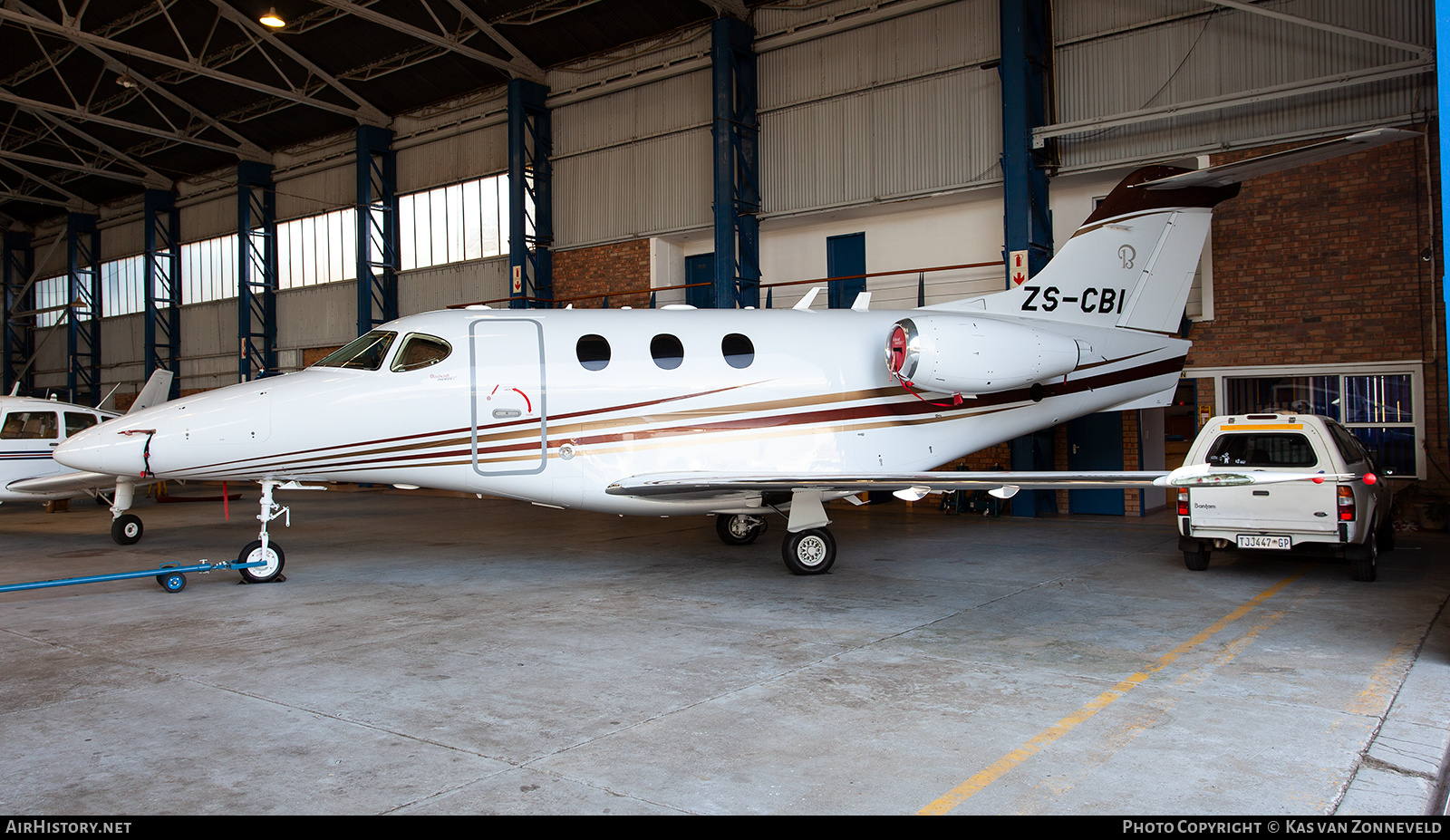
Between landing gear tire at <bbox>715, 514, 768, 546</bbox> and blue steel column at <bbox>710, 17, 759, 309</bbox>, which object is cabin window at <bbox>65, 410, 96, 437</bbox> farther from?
blue steel column at <bbox>710, 17, 759, 309</bbox>

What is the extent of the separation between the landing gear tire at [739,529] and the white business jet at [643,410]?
2440 mm

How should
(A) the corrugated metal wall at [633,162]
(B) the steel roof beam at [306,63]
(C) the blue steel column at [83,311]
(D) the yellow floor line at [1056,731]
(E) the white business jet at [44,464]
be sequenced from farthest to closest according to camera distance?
(C) the blue steel column at [83,311], (B) the steel roof beam at [306,63], (A) the corrugated metal wall at [633,162], (E) the white business jet at [44,464], (D) the yellow floor line at [1056,731]

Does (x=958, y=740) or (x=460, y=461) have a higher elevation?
(x=460, y=461)

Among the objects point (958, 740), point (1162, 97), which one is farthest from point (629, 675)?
point (1162, 97)

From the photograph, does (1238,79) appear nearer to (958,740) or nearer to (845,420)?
(845,420)

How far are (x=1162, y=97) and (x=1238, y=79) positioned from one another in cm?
115

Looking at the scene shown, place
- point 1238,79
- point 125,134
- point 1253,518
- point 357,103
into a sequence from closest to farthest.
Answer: point 1253,518
point 1238,79
point 357,103
point 125,134

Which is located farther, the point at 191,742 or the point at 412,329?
the point at 412,329

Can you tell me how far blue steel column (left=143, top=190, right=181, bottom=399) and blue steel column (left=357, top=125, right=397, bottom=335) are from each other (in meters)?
12.0

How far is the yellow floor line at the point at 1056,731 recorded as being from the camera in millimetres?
3955

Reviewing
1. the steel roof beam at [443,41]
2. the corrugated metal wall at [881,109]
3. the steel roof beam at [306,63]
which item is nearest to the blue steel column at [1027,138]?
the corrugated metal wall at [881,109]

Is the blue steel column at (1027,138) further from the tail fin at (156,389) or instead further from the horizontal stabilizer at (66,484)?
the tail fin at (156,389)

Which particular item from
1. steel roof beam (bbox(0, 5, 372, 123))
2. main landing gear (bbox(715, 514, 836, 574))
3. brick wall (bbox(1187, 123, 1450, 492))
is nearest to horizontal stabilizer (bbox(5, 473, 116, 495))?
main landing gear (bbox(715, 514, 836, 574))

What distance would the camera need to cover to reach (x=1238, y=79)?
48.5 feet
